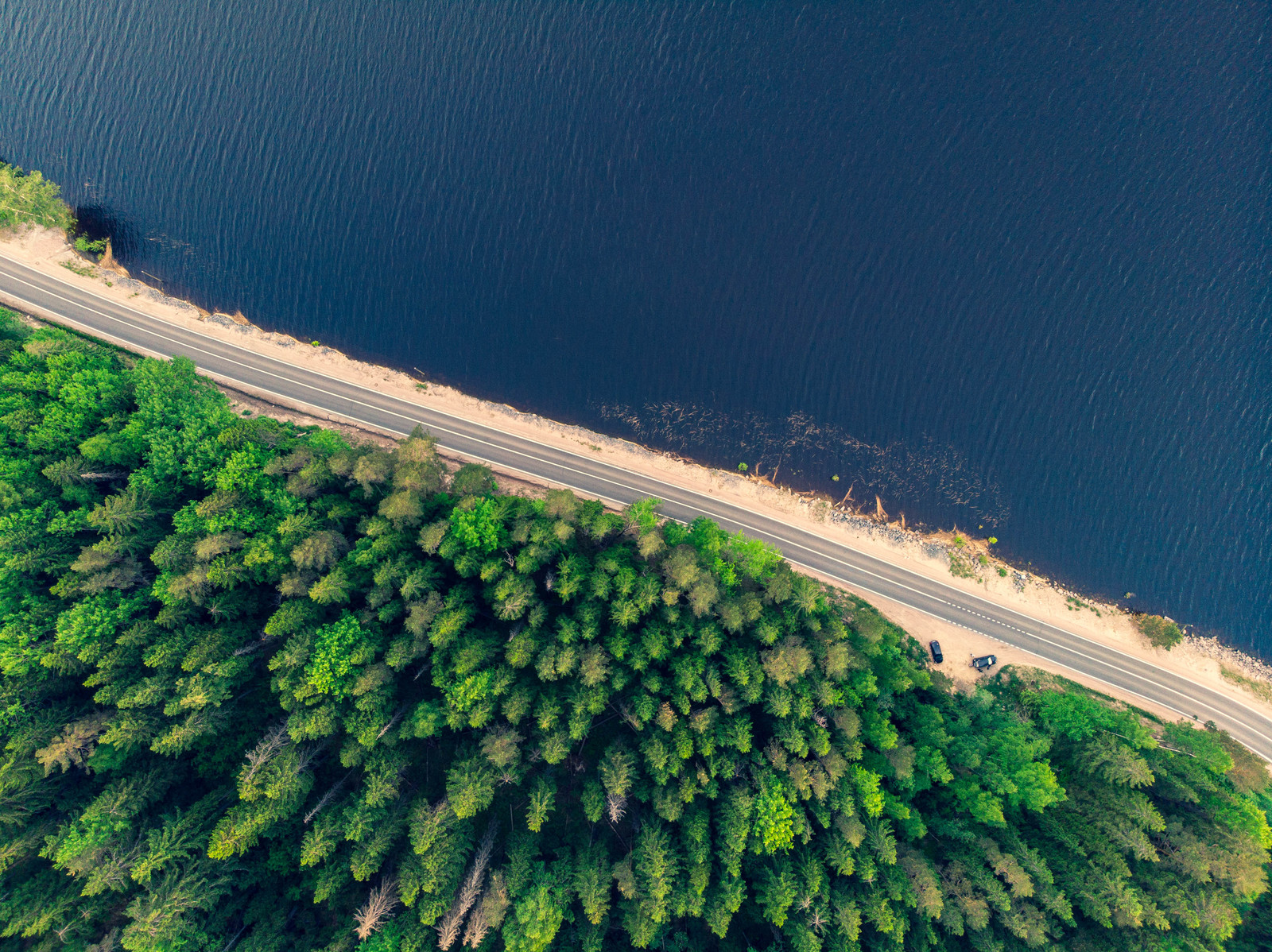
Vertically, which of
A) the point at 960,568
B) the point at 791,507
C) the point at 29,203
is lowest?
the point at 29,203

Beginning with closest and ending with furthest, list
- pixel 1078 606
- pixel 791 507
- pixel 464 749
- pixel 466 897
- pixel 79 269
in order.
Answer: pixel 466 897 → pixel 464 749 → pixel 1078 606 → pixel 791 507 → pixel 79 269

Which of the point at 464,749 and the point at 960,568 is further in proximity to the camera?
the point at 960,568

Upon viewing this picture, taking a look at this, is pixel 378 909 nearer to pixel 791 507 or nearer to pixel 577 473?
pixel 577 473

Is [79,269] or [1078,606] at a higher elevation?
[1078,606]

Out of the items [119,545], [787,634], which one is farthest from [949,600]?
[119,545]

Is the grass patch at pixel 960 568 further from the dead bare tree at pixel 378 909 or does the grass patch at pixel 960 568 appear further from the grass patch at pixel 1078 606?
the dead bare tree at pixel 378 909

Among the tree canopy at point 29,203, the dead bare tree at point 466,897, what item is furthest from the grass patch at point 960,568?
the tree canopy at point 29,203

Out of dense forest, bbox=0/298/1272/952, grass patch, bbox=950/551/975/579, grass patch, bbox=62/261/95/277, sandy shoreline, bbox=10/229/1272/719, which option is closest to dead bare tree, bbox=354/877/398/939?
dense forest, bbox=0/298/1272/952

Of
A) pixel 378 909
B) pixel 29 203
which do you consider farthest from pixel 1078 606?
pixel 29 203
